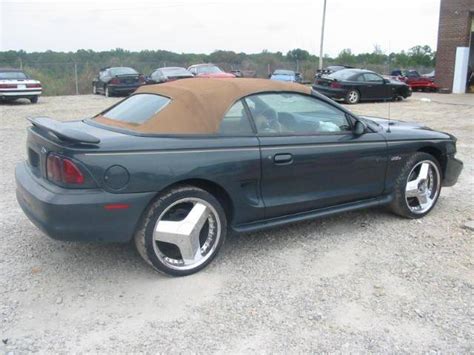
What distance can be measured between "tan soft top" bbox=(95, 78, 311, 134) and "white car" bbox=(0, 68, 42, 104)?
1564 centimetres

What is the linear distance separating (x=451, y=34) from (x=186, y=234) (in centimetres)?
2451

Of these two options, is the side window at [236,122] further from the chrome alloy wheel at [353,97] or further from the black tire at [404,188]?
the chrome alloy wheel at [353,97]

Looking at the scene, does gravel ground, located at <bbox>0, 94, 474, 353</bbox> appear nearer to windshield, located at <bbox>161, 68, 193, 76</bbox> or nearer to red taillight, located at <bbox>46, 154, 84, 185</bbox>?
red taillight, located at <bbox>46, 154, 84, 185</bbox>

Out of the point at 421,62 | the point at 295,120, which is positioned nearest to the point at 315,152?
the point at 295,120

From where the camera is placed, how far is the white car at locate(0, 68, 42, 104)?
59.3ft

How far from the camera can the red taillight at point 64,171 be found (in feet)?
11.1

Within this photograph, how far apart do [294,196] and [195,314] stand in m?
1.44

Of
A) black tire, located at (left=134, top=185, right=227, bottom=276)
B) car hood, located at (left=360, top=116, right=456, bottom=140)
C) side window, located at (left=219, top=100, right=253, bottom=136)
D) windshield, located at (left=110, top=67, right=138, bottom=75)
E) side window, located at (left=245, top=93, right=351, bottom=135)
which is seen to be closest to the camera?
black tire, located at (left=134, top=185, right=227, bottom=276)

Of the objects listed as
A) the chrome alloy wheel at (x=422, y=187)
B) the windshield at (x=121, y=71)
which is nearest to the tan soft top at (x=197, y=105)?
the chrome alloy wheel at (x=422, y=187)

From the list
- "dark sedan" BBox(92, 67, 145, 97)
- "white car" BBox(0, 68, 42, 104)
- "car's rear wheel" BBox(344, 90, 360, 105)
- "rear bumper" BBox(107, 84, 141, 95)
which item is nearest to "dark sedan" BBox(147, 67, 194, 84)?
"dark sedan" BBox(92, 67, 145, 97)

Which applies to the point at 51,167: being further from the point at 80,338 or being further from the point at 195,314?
the point at 195,314

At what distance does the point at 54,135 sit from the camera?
354 cm

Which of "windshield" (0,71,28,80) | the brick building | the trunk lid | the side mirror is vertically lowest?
the trunk lid

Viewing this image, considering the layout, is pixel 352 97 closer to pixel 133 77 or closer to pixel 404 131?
pixel 133 77
